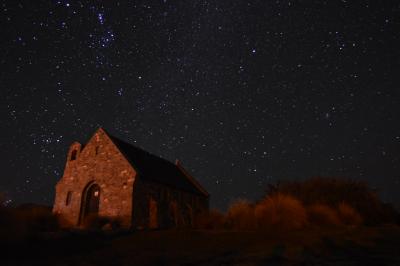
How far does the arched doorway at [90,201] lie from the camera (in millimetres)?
25320

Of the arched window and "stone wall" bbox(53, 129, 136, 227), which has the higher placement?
the arched window

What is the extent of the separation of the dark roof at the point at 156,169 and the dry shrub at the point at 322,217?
1274 centimetres

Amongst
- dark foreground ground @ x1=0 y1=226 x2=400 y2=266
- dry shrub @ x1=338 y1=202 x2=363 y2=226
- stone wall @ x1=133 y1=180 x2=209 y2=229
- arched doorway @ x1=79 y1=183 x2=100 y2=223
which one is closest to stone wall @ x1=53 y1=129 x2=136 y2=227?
arched doorway @ x1=79 y1=183 x2=100 y2=223

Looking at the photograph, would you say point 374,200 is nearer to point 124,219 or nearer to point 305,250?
point 305,250

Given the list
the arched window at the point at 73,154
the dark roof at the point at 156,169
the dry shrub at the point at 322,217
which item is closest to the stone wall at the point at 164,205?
the dark roof at the point at 156,169

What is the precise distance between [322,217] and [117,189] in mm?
14633

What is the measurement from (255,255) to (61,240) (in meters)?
8.05

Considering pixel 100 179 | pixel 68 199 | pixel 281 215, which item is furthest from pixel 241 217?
pixel 68 199

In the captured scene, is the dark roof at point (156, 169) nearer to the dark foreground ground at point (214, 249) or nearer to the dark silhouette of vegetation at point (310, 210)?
the dark silhouette of vegetation at point (310, 210)

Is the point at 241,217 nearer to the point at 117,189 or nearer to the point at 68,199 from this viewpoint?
the point at 117,189

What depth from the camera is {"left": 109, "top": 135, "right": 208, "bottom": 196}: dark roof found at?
2559 cm

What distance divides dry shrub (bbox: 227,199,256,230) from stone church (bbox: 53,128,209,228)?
327 inches

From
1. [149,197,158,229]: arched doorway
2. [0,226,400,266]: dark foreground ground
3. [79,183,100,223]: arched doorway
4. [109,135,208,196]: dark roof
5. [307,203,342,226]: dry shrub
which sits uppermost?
[109,135,208,196]: dark roof

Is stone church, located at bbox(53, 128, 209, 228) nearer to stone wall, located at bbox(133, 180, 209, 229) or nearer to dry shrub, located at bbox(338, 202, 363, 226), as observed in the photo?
stone wall, located at bbox(133, 180, 209, 229)
